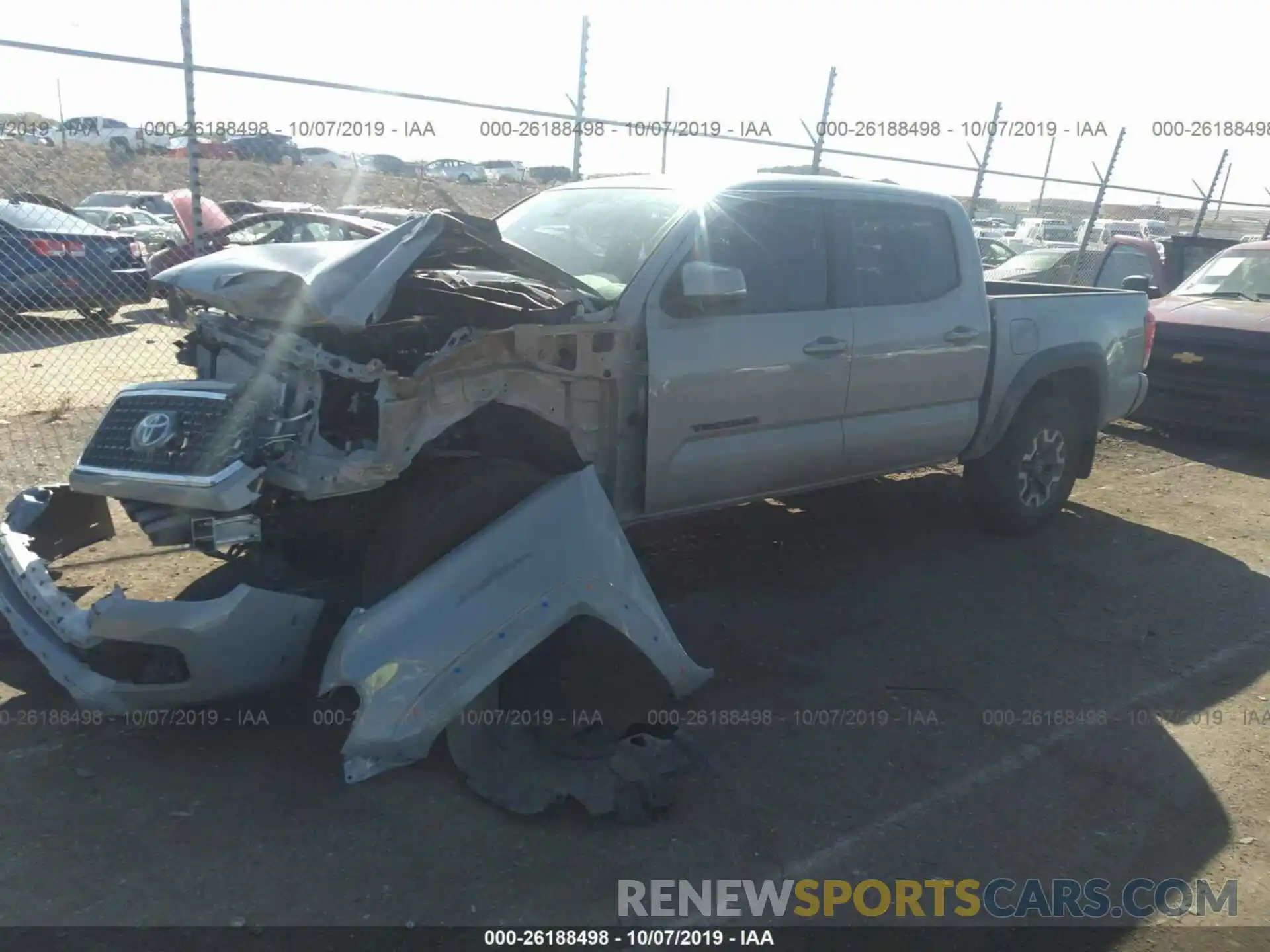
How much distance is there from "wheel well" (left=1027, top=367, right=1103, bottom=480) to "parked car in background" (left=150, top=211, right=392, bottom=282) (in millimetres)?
5443

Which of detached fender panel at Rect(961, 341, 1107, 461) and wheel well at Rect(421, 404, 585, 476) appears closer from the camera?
wheel well at Rect(421, 404, 585, 476)

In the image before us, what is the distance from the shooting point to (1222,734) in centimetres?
393

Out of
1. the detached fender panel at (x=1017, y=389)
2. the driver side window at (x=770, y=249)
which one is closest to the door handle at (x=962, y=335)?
the detached fender panel at (x=1017, y=389)

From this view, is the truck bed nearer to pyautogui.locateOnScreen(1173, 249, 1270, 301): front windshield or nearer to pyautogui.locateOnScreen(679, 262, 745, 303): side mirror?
pyautogui.locateOnScreen(679, 262, 745, 303): side mirror

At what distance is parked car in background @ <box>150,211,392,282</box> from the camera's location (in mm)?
8406

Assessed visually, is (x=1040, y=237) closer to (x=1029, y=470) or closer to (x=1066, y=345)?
(x=1066, y=345)

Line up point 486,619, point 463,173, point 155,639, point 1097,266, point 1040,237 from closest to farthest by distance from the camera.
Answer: point 155,639, point 486,619, point 1097,266, point 463,173, point 1040,237

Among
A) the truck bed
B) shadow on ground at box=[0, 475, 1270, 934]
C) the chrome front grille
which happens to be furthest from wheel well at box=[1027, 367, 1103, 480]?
the chrome front grille

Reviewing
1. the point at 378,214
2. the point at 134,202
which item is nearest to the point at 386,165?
the point at 378,214

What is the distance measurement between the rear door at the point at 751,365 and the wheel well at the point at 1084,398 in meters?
2.11

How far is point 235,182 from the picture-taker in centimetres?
2531

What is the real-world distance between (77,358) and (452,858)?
8575 mm

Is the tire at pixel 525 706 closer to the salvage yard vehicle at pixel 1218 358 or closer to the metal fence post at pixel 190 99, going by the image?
the metal fence post at pixel 190 99

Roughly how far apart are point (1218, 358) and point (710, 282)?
6.72 m
